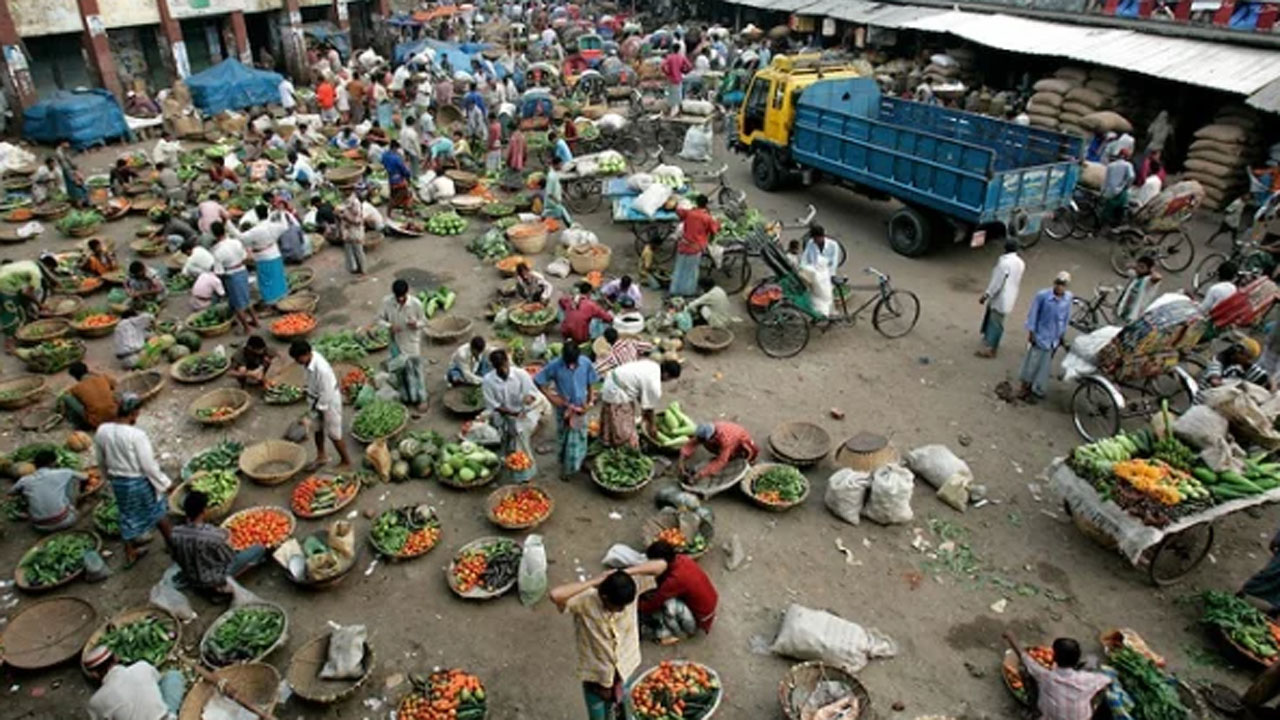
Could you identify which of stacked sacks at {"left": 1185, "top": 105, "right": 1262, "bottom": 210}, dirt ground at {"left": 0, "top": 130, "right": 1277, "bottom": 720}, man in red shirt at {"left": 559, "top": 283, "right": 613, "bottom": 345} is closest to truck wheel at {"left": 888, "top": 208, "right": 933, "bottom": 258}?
dirt ground at {"left": 0, "top": 130, "right": 1277, "bottom": 720}

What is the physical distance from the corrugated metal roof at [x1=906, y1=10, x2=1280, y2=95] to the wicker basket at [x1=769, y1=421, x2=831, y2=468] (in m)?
11.9

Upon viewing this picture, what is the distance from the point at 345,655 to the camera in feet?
19.9

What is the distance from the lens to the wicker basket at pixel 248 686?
19.0ft

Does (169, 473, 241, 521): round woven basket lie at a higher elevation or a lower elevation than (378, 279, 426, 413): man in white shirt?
lower

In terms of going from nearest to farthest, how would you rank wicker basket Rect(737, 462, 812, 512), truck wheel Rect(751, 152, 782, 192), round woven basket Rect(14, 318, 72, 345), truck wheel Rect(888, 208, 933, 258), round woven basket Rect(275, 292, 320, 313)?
wicker basket Rect(737, 462, 812, 512) → round woven basket Rect(14, 318, 72, 345) → round woven basket Rect(275, 292, 320, 313) → truck wheel Rect(888, 208, 933, 258) → truck wheel Rect(751, 152, 782, 192)

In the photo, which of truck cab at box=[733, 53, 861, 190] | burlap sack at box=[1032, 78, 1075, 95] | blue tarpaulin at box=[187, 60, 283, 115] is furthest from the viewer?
blue tarpaulin at box=[187, 60, 283, 115]

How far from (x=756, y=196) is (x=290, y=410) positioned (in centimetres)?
1094

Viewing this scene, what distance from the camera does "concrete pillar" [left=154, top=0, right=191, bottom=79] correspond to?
903 inches

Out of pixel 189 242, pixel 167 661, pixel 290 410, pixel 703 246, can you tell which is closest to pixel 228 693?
pixel 167 661

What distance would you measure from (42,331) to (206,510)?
19.4ft

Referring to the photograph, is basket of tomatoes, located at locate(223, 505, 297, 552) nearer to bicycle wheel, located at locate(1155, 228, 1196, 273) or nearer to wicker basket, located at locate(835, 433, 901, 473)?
wicker basket, located at locate(835, 433, 901, 473)

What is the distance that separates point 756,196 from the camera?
1702 centimetres

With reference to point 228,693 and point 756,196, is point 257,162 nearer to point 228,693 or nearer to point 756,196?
point 756,196

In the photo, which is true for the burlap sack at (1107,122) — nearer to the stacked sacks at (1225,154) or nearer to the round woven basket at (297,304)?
the stacked sacks at (1225,154)
